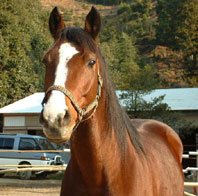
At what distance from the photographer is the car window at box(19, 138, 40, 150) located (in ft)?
60.8

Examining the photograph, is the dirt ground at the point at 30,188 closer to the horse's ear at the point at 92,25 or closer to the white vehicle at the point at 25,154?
the white vehicle at the point at 25,154

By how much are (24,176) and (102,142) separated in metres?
16.0

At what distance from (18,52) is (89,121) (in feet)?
86.9

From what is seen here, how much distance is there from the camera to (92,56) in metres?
2.95

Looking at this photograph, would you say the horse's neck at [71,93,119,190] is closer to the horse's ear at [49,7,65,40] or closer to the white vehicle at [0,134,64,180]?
the horse's ear at [49,7,65,40]

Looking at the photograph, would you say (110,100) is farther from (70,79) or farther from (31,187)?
(31,187)

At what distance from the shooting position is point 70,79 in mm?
2787

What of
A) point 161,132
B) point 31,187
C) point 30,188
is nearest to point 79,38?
point 161,132

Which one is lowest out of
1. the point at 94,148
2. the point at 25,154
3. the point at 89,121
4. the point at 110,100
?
the point at 25,154

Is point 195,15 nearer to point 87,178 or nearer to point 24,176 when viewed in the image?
A: point 24,176

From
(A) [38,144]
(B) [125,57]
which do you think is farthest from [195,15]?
(A) [38,144]

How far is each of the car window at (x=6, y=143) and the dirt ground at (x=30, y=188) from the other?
4.35 ft

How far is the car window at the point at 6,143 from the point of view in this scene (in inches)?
738

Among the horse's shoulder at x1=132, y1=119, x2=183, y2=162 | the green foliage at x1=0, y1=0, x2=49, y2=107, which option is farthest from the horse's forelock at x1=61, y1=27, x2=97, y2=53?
the green foliage at x1=0, y1=0, x2=49, y2=107
